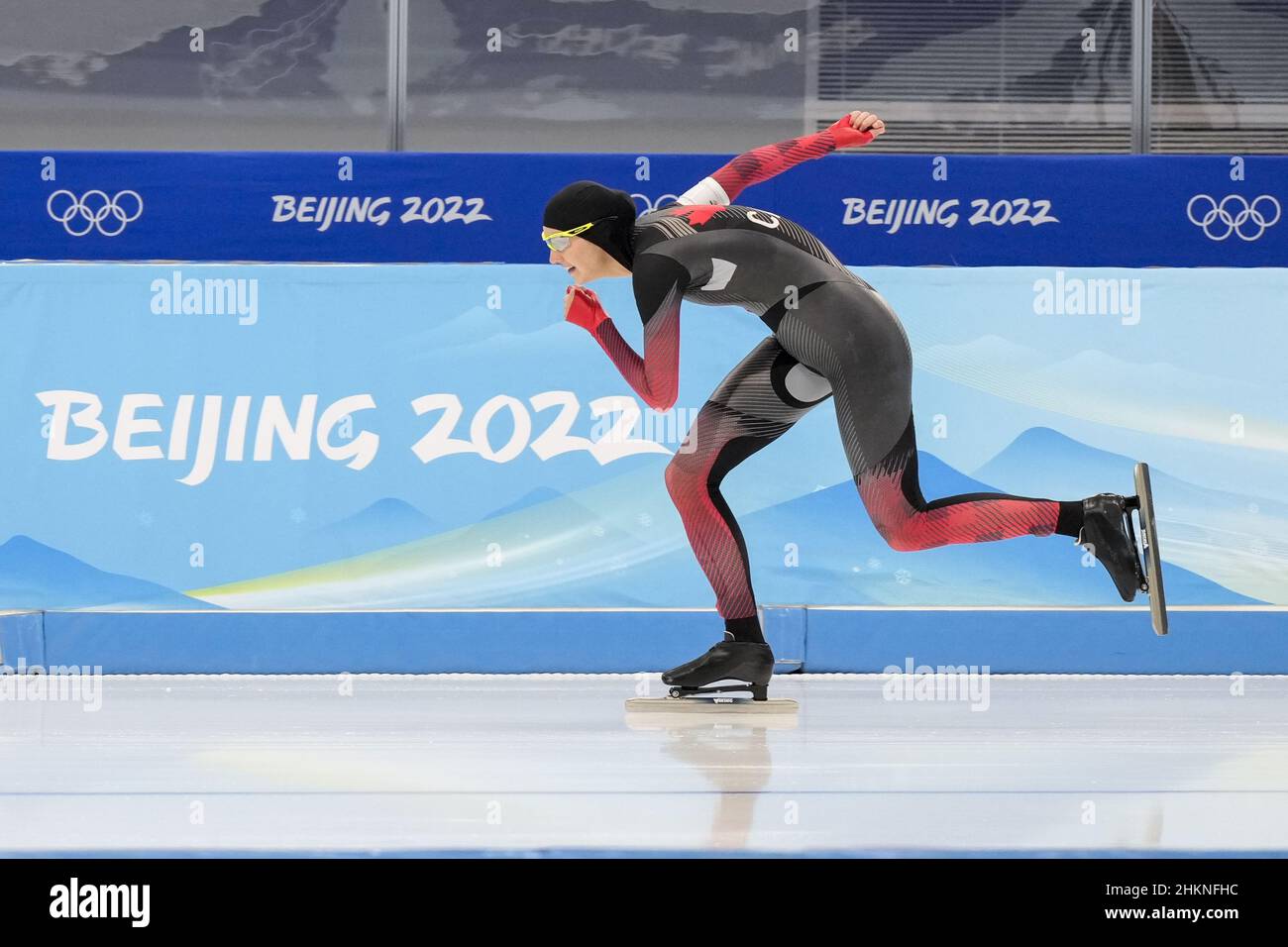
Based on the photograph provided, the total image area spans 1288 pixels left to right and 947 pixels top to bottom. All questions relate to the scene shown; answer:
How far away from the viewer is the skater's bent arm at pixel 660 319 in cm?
355

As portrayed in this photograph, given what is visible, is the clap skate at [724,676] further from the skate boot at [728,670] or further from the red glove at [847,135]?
the red glove at [847,135]

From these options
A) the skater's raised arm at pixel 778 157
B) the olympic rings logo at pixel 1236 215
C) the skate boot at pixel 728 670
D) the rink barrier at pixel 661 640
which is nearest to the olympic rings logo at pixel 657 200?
the rink barrier at pixel 661 640

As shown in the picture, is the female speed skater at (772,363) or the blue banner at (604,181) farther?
the blue banner at (604,181)

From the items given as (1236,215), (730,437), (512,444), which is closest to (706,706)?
(730,437)

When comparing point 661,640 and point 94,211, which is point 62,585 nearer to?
point 94,211

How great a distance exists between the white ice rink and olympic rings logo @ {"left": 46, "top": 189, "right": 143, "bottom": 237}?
8.45 ft

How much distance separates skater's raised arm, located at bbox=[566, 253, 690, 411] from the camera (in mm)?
3557

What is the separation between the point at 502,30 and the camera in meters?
6.70

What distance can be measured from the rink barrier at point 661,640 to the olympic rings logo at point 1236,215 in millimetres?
1878

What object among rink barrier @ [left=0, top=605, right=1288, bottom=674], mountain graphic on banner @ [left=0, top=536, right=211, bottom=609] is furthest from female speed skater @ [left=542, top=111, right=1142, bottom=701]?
mountain graphic on banner @ [left=0, top=536, right=211, bottom=609]

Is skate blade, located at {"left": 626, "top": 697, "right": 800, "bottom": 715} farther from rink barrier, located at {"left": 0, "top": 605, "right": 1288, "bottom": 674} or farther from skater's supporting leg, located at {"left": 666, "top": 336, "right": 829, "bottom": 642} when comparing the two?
rink barrier, located at {"left": 0, "top": 605, "right": 1288, "bottom": 674}

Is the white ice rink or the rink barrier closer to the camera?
the white ice rink
